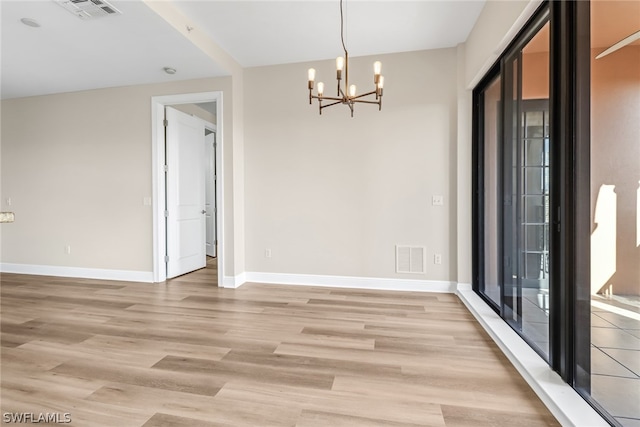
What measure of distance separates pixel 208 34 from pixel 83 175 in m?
3.04

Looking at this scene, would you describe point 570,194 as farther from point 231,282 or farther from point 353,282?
point 231,282

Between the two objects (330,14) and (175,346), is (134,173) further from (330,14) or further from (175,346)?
(330,14)

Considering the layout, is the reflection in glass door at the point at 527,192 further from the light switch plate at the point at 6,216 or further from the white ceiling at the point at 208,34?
the light switch plate at the point at 6,216

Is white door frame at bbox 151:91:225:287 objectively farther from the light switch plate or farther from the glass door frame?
the glass door frame

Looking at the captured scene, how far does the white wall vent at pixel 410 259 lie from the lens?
3896mm

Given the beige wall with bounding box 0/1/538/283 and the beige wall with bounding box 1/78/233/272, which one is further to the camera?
the beige wall with bounding box 1/78/233/272

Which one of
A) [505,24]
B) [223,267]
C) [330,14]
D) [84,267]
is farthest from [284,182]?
[84,267]

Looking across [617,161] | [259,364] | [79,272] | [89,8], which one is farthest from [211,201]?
[617,161]

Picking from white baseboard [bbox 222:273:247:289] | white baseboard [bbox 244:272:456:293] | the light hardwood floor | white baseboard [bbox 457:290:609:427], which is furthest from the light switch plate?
white baseboard [bbox 244:272:456:293]

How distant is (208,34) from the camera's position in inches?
137

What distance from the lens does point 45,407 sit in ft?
5.51

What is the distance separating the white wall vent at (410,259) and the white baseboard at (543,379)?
1.14 meters

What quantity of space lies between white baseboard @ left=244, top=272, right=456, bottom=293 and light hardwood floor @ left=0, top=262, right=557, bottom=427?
13.2 inches

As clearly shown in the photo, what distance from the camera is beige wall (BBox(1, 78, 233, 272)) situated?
4469 millimetres
